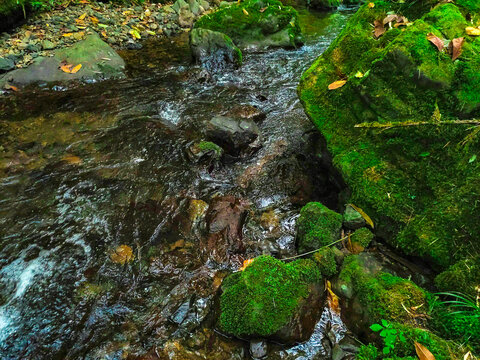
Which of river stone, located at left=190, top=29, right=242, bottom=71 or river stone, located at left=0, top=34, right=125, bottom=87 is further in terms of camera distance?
river stone, located at left=190, top=29, right=242, bottom=71

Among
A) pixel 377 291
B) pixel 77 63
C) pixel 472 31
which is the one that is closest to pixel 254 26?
pixel 77 63

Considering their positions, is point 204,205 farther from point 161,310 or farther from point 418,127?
point 418,127

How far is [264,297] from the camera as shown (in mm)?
2598

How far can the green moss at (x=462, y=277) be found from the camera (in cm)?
241

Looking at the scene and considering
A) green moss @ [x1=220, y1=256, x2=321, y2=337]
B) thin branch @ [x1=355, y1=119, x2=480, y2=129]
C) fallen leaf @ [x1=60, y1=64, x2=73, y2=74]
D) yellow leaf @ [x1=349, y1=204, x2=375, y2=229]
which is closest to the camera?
green moss @ [x1=220, y1=256, x2=321, y2=337]

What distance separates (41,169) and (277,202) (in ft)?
11.9

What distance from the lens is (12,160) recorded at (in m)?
4.80

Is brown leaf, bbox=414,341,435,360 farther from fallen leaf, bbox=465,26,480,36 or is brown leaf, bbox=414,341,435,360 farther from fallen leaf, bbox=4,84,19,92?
fallen leaf, bbox=4,84,19,92

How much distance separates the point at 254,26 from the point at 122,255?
8.82 m

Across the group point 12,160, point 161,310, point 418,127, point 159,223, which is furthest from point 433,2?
point 12,160

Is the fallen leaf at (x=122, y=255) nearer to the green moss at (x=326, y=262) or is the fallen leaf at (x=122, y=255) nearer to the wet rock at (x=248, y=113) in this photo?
the green moss at (x=326, y=262)

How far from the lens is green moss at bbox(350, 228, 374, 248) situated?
3.20m

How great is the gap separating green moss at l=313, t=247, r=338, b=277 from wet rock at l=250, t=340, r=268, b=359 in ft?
2.92

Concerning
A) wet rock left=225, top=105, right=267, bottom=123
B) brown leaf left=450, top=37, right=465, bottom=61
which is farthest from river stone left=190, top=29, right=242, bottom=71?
brown leaf left=450, top=37, right=465, bottom=61
